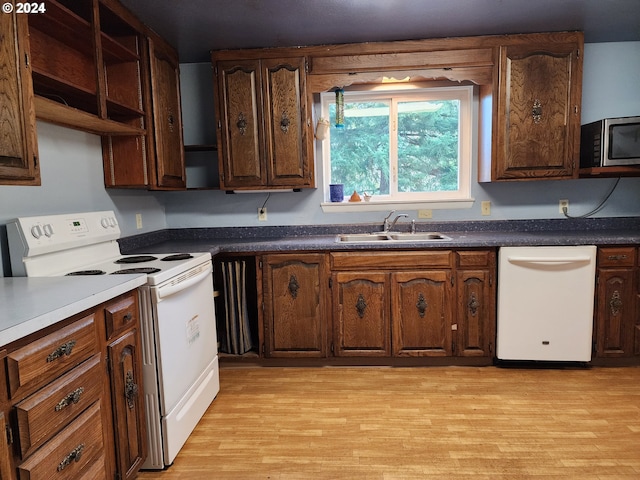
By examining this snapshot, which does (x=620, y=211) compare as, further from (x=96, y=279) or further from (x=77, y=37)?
(x=77, y=37)

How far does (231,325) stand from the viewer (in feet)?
9.20

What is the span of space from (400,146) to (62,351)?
103 inches

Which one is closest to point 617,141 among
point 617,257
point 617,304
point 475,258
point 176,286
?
point 617,257

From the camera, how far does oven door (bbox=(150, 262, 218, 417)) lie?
5.68 ft

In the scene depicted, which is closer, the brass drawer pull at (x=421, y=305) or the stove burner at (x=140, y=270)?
the stove burner at (x=140, y=270)

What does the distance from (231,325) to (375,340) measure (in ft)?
3.22

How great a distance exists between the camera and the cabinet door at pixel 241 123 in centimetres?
281

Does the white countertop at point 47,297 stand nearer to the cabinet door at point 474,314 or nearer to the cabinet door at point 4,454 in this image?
the cabinet door at point 4,454

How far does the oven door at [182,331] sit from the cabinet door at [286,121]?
36.3 inches

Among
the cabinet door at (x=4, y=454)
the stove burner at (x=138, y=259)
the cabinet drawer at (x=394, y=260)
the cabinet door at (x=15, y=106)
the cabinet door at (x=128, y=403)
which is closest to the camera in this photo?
the cabinet door at (x=4, y=454)

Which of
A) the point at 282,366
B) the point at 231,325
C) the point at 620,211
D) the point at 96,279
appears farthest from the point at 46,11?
the point at 620,211

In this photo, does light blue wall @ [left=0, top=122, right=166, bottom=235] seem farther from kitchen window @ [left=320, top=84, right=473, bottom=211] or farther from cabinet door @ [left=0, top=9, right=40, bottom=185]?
kitchen window @ [left=320, top=84, right=473, bottom=211]

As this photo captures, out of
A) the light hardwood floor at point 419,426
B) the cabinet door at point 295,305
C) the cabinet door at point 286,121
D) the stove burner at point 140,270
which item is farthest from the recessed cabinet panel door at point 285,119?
the light hardwood floor at point 419,426

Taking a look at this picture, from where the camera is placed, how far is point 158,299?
1689mm
